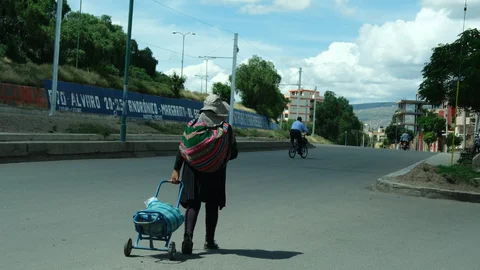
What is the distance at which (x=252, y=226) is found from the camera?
300 inches

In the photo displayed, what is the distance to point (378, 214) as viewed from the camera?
9.33 metres

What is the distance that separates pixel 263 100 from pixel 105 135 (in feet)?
213

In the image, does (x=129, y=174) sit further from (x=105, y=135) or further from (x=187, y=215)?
(x=105, y=135)

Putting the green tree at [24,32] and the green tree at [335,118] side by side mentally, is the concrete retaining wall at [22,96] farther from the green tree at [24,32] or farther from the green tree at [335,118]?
the green tree at [335,118]

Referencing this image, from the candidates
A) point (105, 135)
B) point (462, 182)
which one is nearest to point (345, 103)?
point (105, 135)

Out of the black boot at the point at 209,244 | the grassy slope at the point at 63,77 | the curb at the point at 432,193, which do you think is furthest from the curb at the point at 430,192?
the grassy slope at the point at 63,77

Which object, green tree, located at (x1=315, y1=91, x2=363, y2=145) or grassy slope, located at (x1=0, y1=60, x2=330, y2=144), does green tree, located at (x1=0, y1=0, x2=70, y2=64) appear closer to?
grassy slope, located at (x1=0, y1=60, x2=330, y2=144)

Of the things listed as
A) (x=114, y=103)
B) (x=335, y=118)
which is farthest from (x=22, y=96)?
(x=335, y=118)

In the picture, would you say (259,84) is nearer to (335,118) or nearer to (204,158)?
(335,118)

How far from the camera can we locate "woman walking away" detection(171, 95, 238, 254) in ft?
18.2

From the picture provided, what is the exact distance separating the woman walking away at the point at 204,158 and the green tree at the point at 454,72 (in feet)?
56.0

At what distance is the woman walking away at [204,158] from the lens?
5551mm

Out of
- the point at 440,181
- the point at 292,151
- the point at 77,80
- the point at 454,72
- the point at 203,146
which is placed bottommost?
the point at 440,181

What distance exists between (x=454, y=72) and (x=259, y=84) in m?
65.4
